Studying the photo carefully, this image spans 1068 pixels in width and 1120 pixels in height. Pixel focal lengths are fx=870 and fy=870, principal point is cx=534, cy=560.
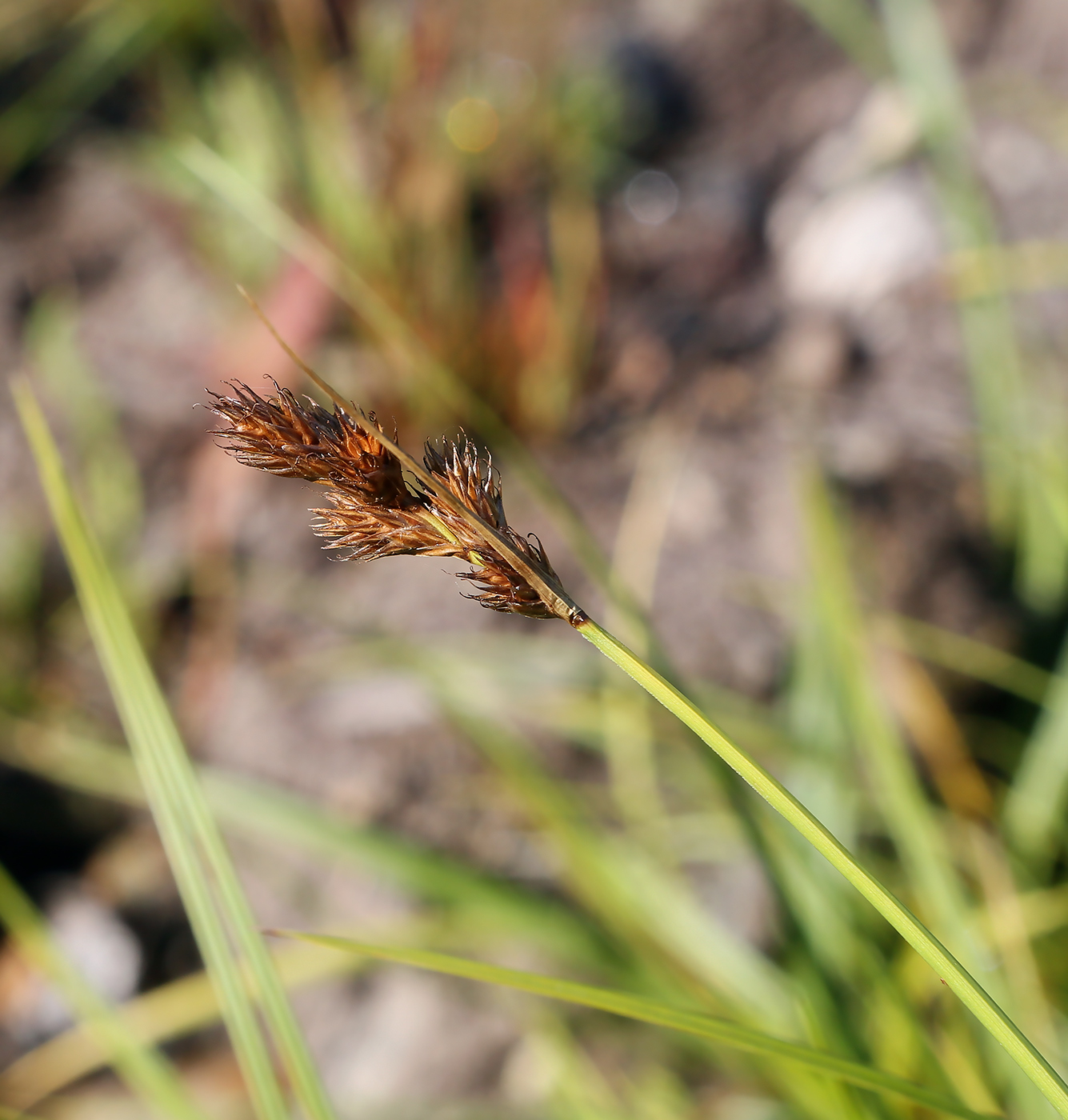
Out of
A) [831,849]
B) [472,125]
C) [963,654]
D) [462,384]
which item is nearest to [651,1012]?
[831,849]

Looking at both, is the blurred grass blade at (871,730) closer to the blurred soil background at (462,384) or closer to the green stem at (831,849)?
the blurred soil background at (462,384)

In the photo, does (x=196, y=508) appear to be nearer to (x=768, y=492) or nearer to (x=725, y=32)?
(x=768, y=492)

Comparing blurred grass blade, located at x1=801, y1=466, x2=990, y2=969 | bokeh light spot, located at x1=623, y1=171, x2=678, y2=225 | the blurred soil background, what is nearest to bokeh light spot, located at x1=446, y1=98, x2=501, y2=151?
the blurred soil background

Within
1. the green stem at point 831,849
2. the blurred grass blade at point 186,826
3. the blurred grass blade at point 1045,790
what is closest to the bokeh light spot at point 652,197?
the blurred grass blade at point 1045,790

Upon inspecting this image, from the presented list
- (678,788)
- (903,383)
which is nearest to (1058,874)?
(678,788)

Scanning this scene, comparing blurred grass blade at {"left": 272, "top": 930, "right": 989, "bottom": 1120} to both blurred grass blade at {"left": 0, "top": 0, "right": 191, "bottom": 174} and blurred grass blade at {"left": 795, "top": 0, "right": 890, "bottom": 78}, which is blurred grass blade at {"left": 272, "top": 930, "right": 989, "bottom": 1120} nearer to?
blurred grass blade at {"left": 795, "top": 0, "right": 890, "bottom": 78}

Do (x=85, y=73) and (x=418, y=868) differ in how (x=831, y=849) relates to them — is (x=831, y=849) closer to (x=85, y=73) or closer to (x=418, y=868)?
(x=418, y=868)
